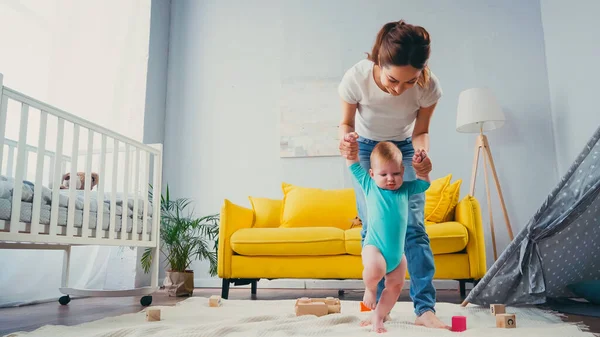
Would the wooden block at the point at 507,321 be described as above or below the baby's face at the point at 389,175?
below

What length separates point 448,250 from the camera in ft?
8.29

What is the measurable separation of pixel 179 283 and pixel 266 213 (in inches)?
28.5

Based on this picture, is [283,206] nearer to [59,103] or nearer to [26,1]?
[59,103]

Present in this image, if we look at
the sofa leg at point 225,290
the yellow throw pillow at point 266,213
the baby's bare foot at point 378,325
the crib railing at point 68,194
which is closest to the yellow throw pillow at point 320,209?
the yellow throw pillow at point 266,213

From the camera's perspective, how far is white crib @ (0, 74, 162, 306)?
1791mm

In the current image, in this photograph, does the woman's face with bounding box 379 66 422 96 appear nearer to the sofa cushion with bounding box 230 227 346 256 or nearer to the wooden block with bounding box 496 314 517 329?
the wooden block with bounding box 496 314 517 329

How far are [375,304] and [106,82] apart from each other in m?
2.99

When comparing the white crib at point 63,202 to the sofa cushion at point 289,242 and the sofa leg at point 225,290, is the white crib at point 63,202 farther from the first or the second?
the sofa cushion at point 289,242

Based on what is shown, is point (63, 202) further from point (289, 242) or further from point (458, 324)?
point (458, 324)

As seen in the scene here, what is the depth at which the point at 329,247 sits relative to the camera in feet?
8.55

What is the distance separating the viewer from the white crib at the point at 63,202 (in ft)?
5.88

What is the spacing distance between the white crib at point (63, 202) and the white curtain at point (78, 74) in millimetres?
193

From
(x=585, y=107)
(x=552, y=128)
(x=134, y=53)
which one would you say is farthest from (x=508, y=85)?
(x=134, y=53)

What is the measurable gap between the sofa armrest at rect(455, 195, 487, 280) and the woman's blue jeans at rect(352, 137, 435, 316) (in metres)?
1.17
